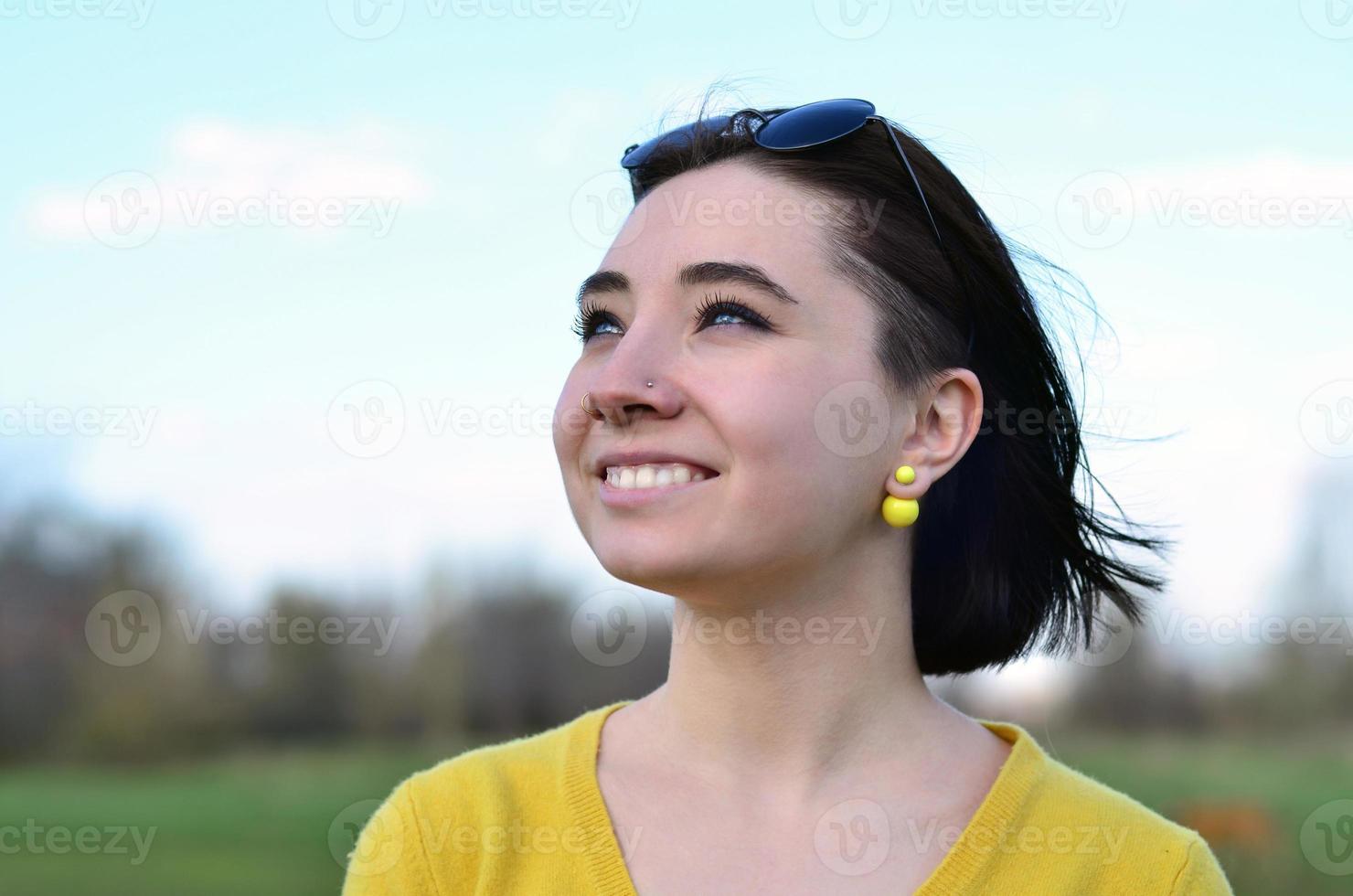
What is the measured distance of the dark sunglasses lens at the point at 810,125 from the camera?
8.56 feet

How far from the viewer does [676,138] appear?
280 cm

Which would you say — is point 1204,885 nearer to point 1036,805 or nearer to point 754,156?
point 1036,805

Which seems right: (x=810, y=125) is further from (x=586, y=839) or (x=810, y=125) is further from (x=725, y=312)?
(x=586, y=839)

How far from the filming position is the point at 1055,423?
9.47 feet

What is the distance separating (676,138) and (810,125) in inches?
13.2

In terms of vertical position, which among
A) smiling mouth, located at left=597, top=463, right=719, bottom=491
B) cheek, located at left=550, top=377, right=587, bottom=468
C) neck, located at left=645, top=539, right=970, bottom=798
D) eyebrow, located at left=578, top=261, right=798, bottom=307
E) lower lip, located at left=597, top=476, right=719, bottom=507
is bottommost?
neck, located at left=645, top=539, right=970, bottom=798

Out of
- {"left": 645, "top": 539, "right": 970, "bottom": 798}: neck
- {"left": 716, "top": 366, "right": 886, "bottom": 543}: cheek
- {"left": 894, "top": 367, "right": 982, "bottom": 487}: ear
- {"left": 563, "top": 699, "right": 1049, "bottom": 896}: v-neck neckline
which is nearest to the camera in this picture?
{"left": 716, "top": 366, "right": 886, "bottom": 543}: cheek

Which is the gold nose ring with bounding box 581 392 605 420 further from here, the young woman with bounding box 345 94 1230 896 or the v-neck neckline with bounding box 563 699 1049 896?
the v-neck neckline with bounding box 563 699 1049 896

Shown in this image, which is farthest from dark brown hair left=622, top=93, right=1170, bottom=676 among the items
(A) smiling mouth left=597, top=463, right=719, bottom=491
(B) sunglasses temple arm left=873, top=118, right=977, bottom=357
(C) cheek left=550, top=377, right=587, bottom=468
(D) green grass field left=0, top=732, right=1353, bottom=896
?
(D) green grass field left=0, top=732, right=1353, bottom=896

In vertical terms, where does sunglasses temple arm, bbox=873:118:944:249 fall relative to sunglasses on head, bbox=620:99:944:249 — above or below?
below

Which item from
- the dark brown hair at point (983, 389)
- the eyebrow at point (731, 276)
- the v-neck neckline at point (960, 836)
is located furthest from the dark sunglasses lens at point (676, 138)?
the v-neck neckline at point (960, 836)

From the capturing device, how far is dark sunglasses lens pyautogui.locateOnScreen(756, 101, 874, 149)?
261 cm

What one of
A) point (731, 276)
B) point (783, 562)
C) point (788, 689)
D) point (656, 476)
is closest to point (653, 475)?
point (656, 476)

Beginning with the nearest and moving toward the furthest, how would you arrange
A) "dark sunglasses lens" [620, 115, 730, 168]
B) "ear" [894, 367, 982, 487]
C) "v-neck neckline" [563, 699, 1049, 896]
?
"v-neck neckline" [563, 699, 1049, 896] < "ear" [894, 367, 982, 487] < "dark sunglasses lens" [620, 115, 730, 168]
